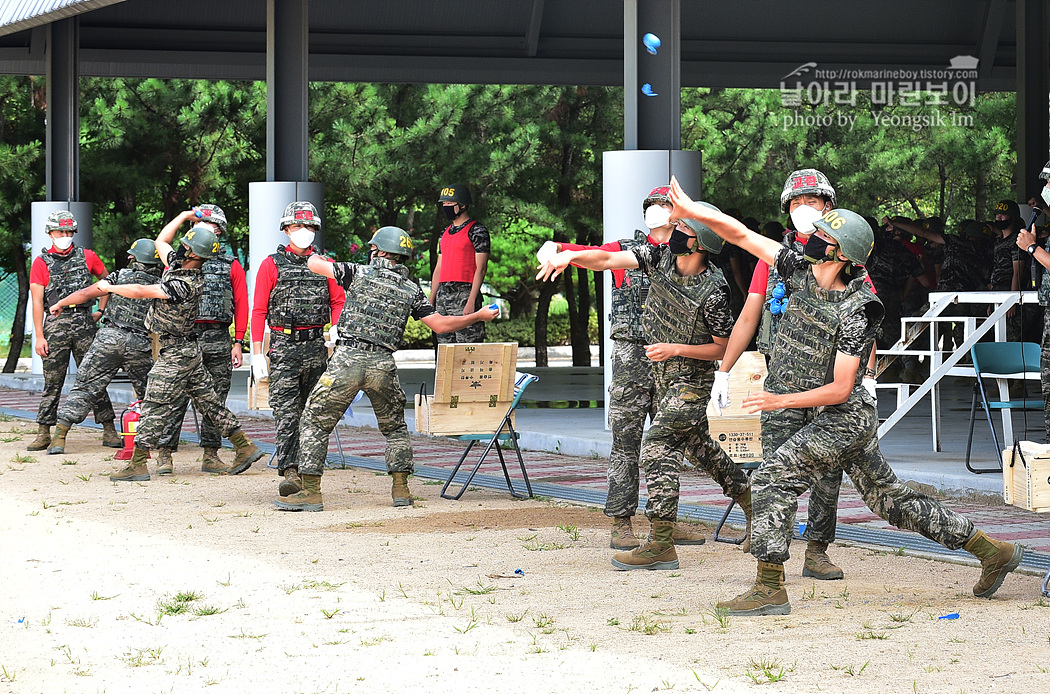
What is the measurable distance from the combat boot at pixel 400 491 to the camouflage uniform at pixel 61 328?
15.2ft

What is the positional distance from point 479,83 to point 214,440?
1251 cm

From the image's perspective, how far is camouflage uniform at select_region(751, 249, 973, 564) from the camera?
6.58 m

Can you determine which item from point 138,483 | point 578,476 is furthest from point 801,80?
point 138,483

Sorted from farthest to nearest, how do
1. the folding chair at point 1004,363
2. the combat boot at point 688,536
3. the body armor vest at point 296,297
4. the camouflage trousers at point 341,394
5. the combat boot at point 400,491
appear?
1. the body armor vest at point 296,297
2. the folding chair at point 1004,363
3. the combat boot at point 400,491
4. the camouflage trousers at point 341,394
5. the combat boot at point 688,536

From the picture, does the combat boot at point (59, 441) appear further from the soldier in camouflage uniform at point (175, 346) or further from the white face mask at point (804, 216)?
the white face mask at point (804, 216)

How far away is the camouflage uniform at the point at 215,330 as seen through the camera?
11812mm

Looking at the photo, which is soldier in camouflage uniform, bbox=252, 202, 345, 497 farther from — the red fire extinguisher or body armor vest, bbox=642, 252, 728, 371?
body armor vest, bbox=642, 252, 728, 371

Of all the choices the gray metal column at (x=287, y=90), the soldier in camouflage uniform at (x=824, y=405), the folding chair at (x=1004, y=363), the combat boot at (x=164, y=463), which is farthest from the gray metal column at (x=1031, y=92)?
the soldier in camouflage uniform at (x=824, y=405)

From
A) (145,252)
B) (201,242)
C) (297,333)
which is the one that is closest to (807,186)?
(297,333)

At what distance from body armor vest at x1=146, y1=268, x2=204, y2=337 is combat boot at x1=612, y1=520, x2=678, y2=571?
4.92m

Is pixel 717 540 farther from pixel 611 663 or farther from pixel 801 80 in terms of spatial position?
pixel 801 80

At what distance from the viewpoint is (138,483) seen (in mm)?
11508

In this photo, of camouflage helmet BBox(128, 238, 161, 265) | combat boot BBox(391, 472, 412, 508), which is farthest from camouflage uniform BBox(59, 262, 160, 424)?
combat boot BBox(391, 472, 412, 508)

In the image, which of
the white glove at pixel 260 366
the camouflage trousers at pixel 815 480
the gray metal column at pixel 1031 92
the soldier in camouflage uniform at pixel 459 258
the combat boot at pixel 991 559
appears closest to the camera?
the combat boot at pixel 991 559
